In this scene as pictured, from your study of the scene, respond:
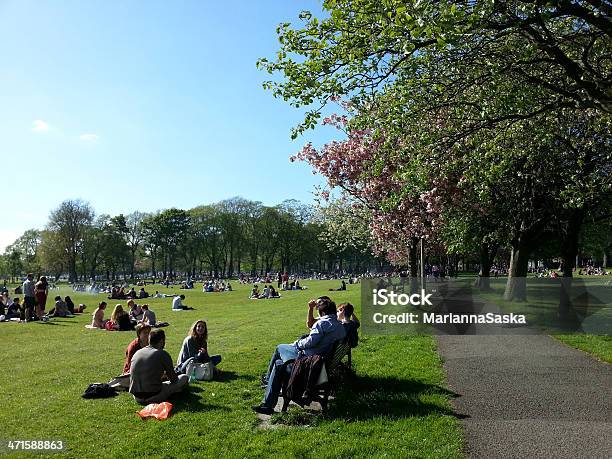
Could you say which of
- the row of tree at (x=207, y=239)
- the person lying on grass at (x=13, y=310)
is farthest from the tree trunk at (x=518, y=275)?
the row of tree at (x=207, y=239)

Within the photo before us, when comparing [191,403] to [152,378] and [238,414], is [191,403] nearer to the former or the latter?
[152,378]

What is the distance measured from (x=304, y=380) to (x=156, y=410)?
7.18 feet

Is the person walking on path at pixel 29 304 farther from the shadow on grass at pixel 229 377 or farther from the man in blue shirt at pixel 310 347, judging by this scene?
the man in blue shirt at pixel 310 347

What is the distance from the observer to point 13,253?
102 m

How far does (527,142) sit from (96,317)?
16.4m

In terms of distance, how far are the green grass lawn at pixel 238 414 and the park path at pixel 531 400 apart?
0.37 metres

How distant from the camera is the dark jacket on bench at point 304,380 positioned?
6844 millimetres

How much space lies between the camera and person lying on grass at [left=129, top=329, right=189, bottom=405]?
7688 mm

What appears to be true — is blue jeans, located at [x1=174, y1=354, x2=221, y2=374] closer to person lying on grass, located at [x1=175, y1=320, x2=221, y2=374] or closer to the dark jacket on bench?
person lying on grass, located at [x1=175, y1=320, x2=221, y2=374]

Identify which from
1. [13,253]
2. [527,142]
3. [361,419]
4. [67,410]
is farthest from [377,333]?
[13,253]

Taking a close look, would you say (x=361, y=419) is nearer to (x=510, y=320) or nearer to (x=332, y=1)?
(x=332, y=1)

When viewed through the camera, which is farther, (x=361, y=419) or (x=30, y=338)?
(x=30, y=338)

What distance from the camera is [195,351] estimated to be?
9.85 m
